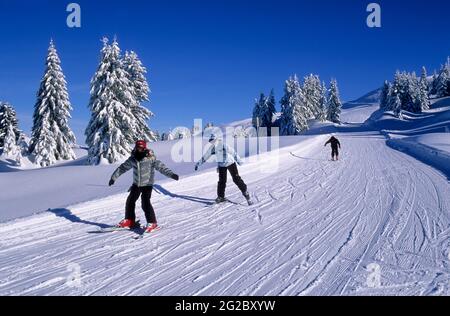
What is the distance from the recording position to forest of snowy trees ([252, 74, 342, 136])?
232 feet

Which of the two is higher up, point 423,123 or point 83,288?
point 423,123

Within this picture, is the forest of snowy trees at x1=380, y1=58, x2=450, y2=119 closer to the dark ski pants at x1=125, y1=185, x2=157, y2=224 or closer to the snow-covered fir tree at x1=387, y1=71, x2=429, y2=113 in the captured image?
the snow-covered fir tree at x1=387, y1=71, x2=429, y2=113

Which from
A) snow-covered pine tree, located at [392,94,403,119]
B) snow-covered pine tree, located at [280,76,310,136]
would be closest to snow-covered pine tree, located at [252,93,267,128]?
snow-covered pine tree, located at [280,76,310,136]

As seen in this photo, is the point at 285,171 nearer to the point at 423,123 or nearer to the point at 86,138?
the point at 86,138

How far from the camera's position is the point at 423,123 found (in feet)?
234

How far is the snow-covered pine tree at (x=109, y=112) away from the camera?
29.3 metres

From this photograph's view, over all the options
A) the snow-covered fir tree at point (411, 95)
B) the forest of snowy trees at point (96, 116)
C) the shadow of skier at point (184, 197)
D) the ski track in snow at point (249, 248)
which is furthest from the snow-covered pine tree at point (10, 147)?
the snow-covered fir tree at point (411, 95)

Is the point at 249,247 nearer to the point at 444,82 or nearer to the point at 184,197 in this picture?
the point at 184,197

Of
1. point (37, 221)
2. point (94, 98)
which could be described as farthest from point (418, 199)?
point (94, 98)

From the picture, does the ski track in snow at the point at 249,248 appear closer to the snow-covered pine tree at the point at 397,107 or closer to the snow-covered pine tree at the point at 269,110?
the snow-covered pine tree at the point at 269,110

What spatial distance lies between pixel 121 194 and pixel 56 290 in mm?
5816

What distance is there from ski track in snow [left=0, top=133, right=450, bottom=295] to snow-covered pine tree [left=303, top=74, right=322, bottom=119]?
7810cm

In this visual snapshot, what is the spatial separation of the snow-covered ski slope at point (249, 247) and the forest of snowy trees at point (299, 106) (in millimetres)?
61312
